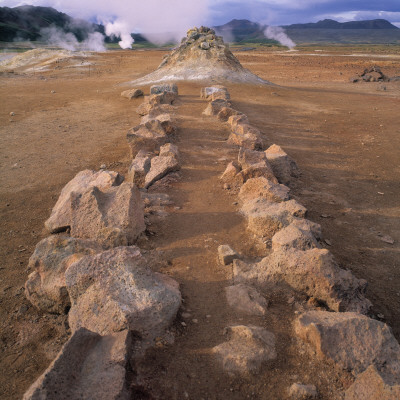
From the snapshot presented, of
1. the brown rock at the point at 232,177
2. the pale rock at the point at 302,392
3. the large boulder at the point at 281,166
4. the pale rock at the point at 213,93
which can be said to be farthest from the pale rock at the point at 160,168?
the pale rock at the point at 213,93

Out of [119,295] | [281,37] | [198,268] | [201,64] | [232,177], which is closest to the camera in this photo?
[119,295]

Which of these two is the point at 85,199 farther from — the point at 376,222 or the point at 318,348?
the point at 376,222

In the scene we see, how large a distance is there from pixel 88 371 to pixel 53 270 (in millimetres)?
1253

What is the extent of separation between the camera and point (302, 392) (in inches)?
84.0

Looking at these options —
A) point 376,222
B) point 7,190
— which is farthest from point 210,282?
point 7,190

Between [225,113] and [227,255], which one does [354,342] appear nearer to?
[227,255]

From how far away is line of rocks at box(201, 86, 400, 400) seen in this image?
2287mm

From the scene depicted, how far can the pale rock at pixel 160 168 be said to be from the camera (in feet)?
17.1

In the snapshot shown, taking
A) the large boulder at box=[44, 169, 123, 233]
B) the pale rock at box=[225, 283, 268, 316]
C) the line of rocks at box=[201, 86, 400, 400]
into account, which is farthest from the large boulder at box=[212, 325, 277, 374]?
the large boulder at box=[44, 169, 123, 233]

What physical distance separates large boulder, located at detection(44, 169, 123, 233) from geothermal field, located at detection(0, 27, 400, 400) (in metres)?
0.03

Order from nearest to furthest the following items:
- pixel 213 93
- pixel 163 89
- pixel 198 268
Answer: pixel 198 268 < pixel 213 93 < pixel 163 89

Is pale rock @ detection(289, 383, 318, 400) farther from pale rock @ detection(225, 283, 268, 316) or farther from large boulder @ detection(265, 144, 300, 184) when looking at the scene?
large boulder @ detection(265, 144, 300, 184)

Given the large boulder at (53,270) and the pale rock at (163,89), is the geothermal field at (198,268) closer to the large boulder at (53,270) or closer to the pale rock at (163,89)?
the large boulder at (53,270)

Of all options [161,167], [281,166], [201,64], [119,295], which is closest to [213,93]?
[201,64]
